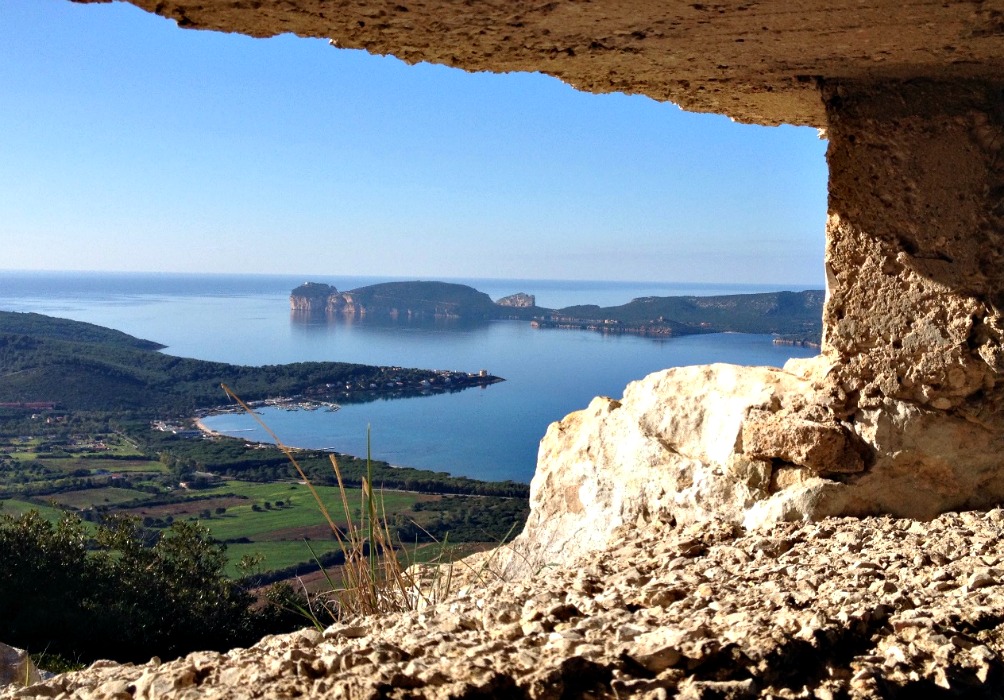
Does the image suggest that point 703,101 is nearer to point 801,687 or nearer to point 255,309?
point 801,687

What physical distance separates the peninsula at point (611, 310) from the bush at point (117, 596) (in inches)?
325

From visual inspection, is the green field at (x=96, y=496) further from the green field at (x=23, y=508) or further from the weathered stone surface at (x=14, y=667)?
the weathered stone surface at (x=14, y=667)

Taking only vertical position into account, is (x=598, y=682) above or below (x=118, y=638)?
above

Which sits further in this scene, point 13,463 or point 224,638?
point 13,463

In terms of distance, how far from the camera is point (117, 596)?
8.96 m

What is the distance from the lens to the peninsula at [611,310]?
1877 centimetres

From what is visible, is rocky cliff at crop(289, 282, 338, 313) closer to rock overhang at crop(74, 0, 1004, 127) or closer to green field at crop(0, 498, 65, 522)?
green field at crop(0, 498, 65, 522)

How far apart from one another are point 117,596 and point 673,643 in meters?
8.31

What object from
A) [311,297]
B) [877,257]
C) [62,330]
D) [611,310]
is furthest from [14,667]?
[311,297]

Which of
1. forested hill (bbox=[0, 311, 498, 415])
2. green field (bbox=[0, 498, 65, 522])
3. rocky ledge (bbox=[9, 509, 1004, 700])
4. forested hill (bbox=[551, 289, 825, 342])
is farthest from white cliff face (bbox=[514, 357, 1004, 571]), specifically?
forested hill (bbox=[0, 311, 498, 415])

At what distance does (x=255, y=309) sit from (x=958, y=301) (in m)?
70.1

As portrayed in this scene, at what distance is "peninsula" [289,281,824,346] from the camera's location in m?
18.8

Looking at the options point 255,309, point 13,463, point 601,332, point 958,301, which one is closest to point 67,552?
point 958,301

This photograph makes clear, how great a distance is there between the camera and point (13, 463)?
2422 centimetres
